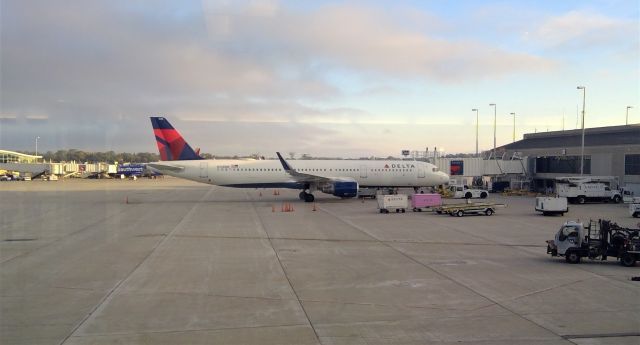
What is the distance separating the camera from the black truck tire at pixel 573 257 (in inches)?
607

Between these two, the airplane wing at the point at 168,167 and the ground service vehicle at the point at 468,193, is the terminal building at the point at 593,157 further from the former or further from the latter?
the airplane wing at the point at 168,167

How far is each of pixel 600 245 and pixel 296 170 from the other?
29966 mm

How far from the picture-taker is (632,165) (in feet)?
149

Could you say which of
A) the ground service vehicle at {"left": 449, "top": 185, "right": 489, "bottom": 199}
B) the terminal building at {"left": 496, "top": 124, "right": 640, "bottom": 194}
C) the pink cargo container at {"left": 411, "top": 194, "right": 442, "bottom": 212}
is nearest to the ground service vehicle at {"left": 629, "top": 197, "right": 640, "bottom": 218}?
the terminal building at {"left": 496, "top": 124, "right": 640, "bottom": 194}

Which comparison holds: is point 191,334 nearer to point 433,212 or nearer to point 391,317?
point 391,317

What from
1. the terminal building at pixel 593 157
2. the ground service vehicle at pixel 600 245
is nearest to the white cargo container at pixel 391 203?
the ground service vehicle at pixel 600 245

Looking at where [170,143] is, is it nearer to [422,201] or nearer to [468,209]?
[422,201]

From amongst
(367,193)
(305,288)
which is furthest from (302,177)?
(305,288)

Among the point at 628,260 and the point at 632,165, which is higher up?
the point at 632,165

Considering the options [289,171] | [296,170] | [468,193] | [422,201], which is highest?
[296,170]

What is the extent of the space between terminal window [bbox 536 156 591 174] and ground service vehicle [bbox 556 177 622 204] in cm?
1106

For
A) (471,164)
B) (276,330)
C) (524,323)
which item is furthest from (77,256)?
(471,164)

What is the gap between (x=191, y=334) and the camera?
8.45 meters

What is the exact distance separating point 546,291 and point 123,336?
955 cm
